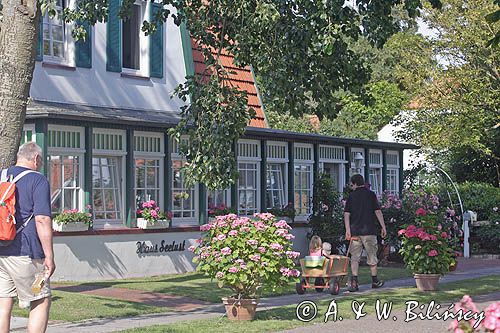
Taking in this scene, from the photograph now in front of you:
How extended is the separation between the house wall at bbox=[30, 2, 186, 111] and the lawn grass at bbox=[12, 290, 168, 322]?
5600 millimetres

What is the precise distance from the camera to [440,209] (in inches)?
910

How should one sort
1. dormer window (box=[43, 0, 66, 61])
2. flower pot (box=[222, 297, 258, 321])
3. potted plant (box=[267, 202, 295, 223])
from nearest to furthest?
flower pot (box=[222, 297, 258, 321]), dormer window (box=[43, 0, 66, 61]), potted plant (box=[267, 202, 295, 223])

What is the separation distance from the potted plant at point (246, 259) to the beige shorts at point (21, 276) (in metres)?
3.41

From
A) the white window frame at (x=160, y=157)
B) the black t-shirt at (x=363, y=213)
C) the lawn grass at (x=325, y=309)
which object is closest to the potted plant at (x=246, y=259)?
the lawn grass at (x=325, y=309)

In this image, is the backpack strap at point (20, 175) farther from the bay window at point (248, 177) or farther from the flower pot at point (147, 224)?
the bay window at point (248, 177)

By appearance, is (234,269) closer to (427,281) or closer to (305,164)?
(427,281)

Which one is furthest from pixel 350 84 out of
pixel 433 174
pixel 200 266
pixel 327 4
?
pixel 433 174

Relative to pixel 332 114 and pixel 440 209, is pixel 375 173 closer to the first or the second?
pixel 440 209

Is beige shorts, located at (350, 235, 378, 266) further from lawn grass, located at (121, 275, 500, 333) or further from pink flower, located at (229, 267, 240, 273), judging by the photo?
pink flower, located at (229, 267, 240, 273)

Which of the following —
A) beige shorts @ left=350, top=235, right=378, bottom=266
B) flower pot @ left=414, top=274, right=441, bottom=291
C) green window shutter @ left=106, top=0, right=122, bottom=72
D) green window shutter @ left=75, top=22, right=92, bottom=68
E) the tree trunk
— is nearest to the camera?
the tree trunk

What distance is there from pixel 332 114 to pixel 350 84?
2.22ft

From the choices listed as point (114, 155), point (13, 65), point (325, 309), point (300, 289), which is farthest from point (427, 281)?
point (13, 65)

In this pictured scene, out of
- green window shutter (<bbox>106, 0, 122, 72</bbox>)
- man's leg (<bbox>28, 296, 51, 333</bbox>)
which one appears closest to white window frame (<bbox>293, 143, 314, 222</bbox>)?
green window shutter (<bbox>106, 0, 122, 72</bbox>)

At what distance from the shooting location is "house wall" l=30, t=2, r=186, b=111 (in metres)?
20.2
